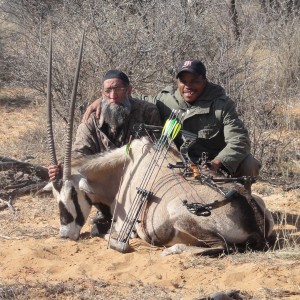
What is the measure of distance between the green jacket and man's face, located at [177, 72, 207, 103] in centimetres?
5

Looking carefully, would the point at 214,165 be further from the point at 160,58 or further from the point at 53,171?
the point at 160,58

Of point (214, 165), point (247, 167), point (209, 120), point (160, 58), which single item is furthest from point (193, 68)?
point (160, 58)

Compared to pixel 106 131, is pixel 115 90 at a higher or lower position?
higher

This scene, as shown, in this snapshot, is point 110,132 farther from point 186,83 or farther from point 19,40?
point 19,40

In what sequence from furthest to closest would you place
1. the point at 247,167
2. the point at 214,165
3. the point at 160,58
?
the point at 160,58
the point at 247,167
the point at 214,165

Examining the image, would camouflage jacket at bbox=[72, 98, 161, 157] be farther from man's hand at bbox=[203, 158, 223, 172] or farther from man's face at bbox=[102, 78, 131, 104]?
man's hand at bbox=[203, 158, 223, 172]

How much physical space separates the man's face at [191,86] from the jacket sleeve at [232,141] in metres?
0.27

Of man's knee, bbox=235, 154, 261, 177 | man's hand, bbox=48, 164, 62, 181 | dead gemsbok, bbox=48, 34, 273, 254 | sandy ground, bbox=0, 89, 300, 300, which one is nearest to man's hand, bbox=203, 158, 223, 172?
dead gemsbok, bbox=48, 34, 273, 254

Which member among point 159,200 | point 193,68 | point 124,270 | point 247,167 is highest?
point 193,68

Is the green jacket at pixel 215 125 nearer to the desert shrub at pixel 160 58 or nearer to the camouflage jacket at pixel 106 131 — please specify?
the camouflage jacket at pixel 106 131

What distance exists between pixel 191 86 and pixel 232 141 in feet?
1.93

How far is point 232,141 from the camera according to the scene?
538cm

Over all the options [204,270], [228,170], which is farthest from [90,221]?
[204,270]

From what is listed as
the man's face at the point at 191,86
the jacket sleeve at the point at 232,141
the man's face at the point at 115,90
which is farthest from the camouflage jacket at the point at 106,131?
the jacket sleeve at the point at 232,141
